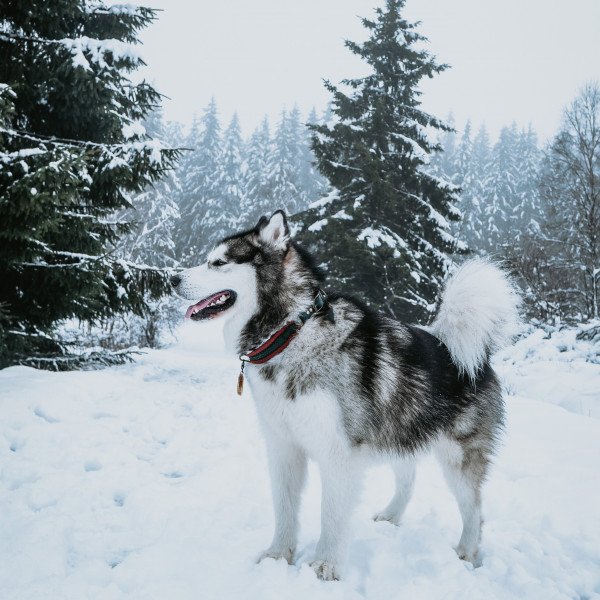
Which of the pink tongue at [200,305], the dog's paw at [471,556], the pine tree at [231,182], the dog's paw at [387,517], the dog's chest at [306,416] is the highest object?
the pine tree at [231,182]

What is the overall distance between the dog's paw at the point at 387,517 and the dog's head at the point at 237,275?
1990 millimetres

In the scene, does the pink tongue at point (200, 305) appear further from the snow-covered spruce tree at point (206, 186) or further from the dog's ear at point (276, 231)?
the snow-covered spruce tree at point (206, 186)

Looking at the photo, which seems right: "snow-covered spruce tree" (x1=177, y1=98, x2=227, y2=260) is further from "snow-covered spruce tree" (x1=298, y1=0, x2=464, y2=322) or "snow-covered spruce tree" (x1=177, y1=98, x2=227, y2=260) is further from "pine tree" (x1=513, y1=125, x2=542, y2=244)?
"pine tree" (x1=513, y1=125, x2=542, y2=244)

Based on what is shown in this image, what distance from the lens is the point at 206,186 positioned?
38.4 m

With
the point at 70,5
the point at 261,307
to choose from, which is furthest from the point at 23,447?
the point at 70,5

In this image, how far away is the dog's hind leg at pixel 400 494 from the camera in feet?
10.8

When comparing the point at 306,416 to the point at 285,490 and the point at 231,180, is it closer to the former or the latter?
the point at 285,490

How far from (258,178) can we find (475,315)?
36892 millimetres

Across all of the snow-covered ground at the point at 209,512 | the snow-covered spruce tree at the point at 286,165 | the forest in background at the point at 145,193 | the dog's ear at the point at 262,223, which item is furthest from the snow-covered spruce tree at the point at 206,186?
the dog's ear at the point at 262,223

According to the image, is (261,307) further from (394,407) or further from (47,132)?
(47,132)

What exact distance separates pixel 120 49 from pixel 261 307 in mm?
4822

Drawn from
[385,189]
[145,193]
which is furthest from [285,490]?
[145,193]

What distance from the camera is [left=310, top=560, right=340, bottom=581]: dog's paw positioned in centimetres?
242

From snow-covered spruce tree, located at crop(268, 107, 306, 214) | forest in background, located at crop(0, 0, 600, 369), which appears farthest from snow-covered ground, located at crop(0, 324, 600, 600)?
snow-covered spruce tree, located at crop(268, 107, 306, 214)
